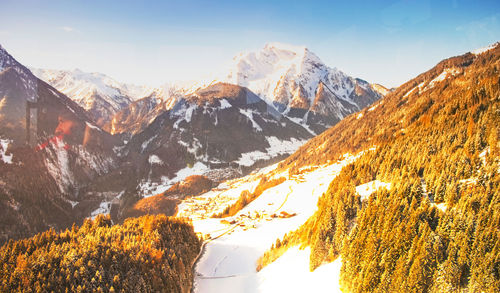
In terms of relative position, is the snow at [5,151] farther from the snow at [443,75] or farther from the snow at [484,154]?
the snow at [443,75]

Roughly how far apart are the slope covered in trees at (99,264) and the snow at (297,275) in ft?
57.9

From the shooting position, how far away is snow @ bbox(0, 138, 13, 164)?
170 metres

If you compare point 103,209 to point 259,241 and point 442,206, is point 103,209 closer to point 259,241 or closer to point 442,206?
point 259,241

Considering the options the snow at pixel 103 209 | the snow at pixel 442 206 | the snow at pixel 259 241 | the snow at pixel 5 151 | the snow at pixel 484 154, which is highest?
the snow at pixel 484 154

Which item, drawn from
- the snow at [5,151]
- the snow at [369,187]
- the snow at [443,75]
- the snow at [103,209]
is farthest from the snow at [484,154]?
the snow at [5,151]

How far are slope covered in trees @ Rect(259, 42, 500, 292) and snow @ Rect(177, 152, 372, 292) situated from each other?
393cm

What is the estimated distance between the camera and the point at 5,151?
573ft

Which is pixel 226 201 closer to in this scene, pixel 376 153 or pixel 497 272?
pixel 376 153

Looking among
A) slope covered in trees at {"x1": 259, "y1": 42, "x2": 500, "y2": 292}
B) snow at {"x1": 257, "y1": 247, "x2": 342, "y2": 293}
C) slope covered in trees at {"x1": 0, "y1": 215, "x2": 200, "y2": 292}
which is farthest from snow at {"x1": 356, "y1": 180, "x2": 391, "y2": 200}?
slope covered in trees at {"x1": 0, "y1": 215, "x2": 200, "y2": 292}

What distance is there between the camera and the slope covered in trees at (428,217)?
25609 mm

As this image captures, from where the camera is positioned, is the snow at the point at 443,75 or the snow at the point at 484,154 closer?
the snow at the point at 484,154

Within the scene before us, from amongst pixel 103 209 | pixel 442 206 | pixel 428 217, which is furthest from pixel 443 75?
pixel 103 209

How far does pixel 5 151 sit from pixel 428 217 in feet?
799

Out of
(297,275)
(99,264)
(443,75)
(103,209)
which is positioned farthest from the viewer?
(103,209)
